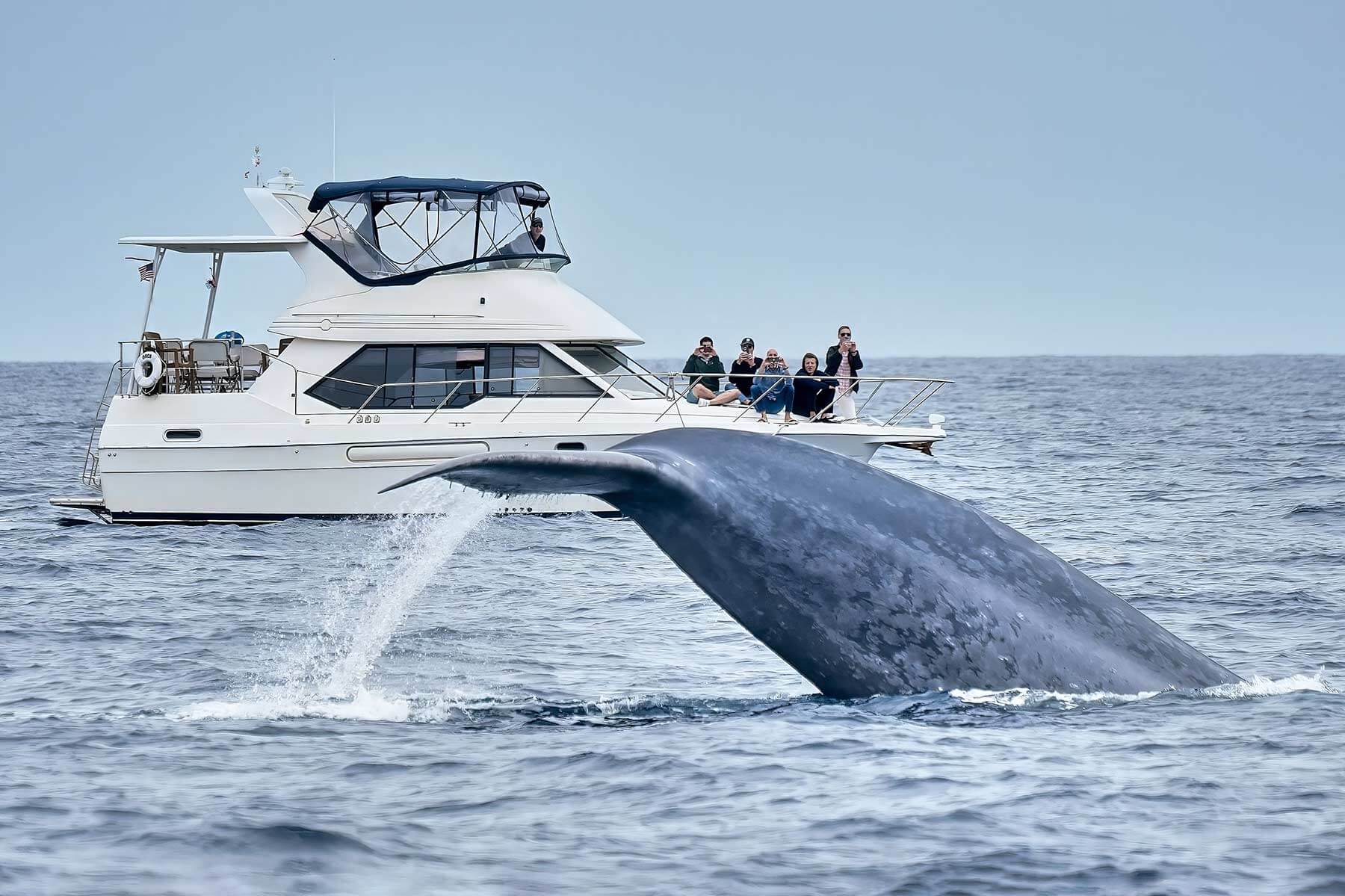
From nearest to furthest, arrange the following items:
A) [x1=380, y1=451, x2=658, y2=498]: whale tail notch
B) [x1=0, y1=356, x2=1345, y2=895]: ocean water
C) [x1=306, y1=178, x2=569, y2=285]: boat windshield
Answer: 1. [x1=380, y1=451, x2=658, y2=498]: whale tail notch
2. [x1=0, y1=356, x2=1345, y2=895]: ocean water
3. [x1=306, y1=178, x2=569, y2=285]: boat windshield

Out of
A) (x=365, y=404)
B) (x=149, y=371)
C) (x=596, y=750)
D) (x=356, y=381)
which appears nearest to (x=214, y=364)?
(x=149, y=371)

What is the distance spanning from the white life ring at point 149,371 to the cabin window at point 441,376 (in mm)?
1917

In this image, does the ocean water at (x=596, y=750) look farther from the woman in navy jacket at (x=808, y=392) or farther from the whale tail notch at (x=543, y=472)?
the woman in navy jacket at (x=808, y=392)

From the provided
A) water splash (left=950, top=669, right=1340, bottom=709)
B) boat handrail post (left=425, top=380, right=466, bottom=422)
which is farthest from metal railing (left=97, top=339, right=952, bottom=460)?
water splash (left=950, top=669, right=1340, bottom=709)

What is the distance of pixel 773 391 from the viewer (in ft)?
65.4

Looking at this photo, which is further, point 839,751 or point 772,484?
point 839,751

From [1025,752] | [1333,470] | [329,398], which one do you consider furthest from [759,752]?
[1333,470]

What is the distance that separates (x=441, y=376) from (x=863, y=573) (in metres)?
14.0

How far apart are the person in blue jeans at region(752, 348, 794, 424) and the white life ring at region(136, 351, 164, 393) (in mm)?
7592

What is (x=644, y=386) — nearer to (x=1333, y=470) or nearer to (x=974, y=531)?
(x=1333, y=470)

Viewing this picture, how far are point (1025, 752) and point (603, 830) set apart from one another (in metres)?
2.01

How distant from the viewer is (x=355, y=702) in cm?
885

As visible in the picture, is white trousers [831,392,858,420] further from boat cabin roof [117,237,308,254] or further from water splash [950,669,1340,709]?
water splash [950,669,1340,709]

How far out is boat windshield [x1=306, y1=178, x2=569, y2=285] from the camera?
→ 2027 centimetres
